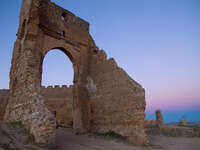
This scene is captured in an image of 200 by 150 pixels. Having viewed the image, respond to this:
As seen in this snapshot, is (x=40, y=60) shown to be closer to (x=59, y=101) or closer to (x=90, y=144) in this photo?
(x=90, y=144)

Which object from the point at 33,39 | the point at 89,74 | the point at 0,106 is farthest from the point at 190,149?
the point at 0,106

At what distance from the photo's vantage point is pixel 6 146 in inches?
165

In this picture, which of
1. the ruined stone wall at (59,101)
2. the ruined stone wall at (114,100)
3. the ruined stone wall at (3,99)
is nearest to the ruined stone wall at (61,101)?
the ruined stone wall at (59,101)

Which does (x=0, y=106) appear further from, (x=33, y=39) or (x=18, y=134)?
(x=18, y=134)

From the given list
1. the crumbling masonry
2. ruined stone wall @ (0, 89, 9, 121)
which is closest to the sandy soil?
the crumbling masonry

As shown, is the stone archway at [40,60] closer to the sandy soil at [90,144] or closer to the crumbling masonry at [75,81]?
the crumbling masonry at [75,81]

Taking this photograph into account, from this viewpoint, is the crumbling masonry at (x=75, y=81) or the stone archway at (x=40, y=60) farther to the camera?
the crumbling masonry at (x=75, y=81)

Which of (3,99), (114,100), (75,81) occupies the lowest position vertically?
(114,100)

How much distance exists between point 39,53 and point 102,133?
17.6ft

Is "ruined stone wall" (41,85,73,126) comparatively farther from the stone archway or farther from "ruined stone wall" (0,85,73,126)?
the stone archway

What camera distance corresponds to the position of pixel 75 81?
1024cm

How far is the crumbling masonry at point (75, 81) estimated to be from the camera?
6.60 m

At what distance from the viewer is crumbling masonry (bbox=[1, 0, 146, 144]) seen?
6603 millimetres

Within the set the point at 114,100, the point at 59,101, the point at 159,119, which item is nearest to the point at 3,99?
the point at 59,101
